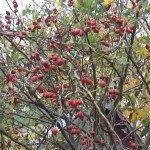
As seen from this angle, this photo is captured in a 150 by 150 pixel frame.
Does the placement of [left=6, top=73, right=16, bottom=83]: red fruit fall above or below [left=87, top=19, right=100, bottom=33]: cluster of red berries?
below

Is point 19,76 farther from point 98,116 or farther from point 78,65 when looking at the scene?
point 98,116

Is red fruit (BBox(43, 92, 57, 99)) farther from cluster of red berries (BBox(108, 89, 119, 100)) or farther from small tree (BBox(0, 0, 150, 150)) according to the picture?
cluster of red berries (BBox(108, 89, 119, 100))

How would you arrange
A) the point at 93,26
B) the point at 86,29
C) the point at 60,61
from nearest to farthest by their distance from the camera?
the point at 60,61
the point at 86,29
the point at 93,26

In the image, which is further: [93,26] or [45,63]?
[93,26]

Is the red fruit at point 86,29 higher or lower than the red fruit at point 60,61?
higher

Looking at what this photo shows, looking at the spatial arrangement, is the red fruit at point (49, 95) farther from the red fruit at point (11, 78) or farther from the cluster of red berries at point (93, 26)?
the cluster of red berries at point (93, 26)

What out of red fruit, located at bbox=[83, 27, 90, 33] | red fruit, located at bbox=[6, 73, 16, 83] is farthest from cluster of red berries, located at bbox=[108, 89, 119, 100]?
red fruit, located at bbox=[6, 73, 16, 83]

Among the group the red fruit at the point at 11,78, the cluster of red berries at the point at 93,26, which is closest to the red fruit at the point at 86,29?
the cluster of red berries at the point at 93,26

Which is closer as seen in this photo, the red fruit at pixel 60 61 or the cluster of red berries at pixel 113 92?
the red fruit at pixel 60 61

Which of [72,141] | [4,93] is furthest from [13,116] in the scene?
Answer: [72,141]

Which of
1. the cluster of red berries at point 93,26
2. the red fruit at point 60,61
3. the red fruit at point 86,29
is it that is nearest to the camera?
the red fruit at point 60,61

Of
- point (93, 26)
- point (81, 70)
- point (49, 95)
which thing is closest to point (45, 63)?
point (49, 95)

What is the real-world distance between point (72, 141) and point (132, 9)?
1.28m

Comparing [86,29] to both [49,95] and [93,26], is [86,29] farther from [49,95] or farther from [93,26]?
[49,95]
